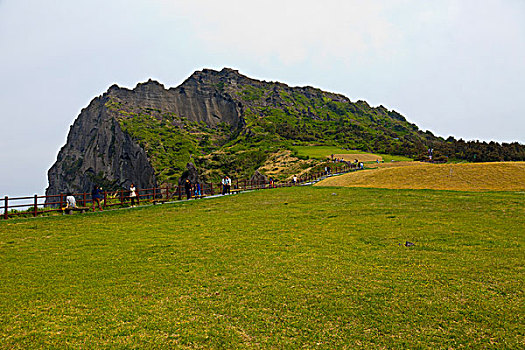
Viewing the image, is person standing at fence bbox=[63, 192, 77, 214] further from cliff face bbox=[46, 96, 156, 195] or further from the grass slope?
cliff face bbox=[46, 96, 156, 195]

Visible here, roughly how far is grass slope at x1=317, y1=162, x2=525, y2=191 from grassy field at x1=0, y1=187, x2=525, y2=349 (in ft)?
40.0

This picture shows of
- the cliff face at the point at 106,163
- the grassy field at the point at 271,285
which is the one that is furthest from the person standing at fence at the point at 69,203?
the cliff face at the point at 106,163

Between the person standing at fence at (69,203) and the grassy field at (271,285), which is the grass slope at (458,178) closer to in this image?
the grassy field at (271,285)

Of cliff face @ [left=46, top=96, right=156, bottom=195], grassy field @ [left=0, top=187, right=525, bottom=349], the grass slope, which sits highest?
cliff face @ [left=46, top=96, right=156, bottom=195]

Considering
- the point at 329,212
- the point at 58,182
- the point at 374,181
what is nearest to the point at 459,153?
the point at 374,181

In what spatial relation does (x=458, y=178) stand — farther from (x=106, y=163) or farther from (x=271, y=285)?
(x=106, y=163)

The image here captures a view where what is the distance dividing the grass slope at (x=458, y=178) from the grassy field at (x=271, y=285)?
12179 mm

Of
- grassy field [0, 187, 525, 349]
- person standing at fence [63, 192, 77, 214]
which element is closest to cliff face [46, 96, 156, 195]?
person standing at fence [63, 192, 77, 214]

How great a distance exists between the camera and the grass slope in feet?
91.3

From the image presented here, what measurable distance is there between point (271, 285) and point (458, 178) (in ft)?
91.3

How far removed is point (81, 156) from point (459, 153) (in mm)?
194692

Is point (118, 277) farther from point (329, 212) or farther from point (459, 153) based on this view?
point (459, 153)

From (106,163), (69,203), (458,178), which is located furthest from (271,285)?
(106,163)

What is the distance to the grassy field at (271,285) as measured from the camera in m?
6.34
